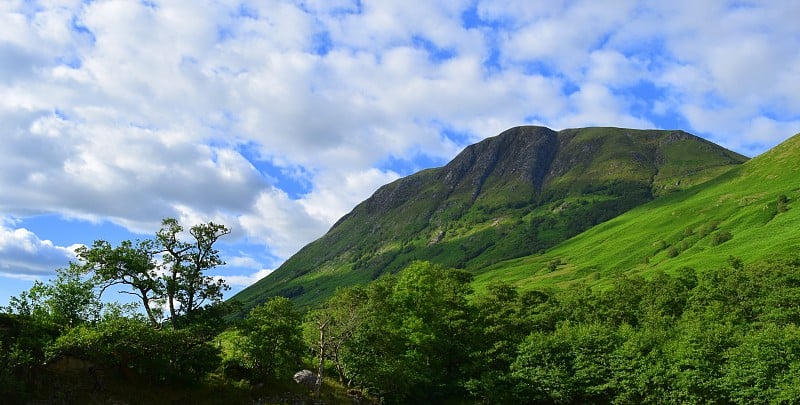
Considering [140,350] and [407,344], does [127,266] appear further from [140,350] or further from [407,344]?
[407,344]

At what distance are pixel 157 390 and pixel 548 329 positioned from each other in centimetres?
6077

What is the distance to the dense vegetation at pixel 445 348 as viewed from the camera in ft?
157

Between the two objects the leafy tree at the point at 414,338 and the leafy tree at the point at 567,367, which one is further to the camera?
the leafy tree at the point at 414,338

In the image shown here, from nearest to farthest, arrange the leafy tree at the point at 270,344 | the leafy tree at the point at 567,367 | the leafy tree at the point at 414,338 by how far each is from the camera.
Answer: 1. the leafy tree at the point at 270,344
2. the leafy tree at the point at 567,367
3. the leafy tree at the point at 414,338

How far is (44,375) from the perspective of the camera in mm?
45125

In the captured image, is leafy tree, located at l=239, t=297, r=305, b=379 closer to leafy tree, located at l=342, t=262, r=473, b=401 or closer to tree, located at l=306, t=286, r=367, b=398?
tree, located at l=306, t=286, r=367, b=398

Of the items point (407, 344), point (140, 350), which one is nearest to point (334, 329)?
point (407, 344)

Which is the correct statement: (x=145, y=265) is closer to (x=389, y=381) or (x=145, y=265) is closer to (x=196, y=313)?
(x=196, y=313)

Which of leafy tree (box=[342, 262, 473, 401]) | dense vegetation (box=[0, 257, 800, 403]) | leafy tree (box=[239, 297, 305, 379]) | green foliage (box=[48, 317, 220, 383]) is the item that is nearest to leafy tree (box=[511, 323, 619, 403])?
dense vegetation (box=[0, 257, 800, 403])

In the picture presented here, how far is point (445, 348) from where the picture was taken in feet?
257

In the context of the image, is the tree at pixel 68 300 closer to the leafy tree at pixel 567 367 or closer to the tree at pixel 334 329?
the tree at pixel 334 329

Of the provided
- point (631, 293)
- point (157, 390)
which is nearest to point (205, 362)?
point (157, 390)

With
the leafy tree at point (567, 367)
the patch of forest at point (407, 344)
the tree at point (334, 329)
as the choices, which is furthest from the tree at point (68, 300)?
the leafy tree at point (567, 367)

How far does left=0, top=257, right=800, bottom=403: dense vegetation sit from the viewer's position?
47.9 meters
